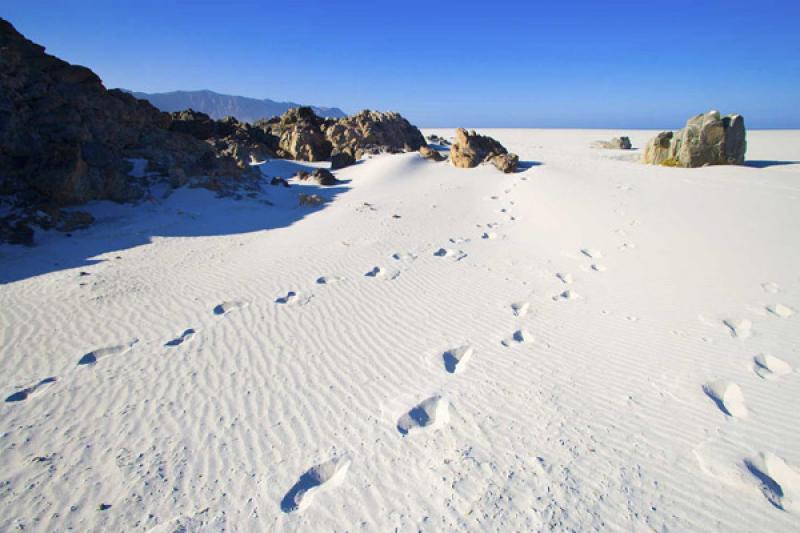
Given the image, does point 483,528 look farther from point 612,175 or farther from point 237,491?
point 612,175

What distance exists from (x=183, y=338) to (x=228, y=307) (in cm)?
73

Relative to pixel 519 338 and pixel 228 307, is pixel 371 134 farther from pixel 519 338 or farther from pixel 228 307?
pixel 519 338

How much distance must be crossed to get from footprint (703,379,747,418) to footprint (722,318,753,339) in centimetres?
95

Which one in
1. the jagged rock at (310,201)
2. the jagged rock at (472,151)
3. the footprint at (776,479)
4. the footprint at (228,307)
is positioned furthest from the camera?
the jagged rock at (472,151)

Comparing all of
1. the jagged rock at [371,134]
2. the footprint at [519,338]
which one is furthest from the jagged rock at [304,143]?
the footprint at [519,338]

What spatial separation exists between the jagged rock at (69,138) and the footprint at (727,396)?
404 inches

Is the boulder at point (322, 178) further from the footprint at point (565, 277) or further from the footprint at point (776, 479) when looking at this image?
the footprint at point (776, 479)

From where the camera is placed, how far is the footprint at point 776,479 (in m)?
1.98

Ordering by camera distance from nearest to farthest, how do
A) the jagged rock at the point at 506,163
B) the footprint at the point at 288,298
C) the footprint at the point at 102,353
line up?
the footprint at the point at 102,353
the footprint at the point at 288,298
the jagged rock at the point at 506,163

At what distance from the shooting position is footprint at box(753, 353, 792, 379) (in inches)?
116

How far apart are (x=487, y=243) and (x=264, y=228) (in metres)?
4.80

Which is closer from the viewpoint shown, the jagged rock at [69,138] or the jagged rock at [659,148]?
the jagged rock at [69,138]

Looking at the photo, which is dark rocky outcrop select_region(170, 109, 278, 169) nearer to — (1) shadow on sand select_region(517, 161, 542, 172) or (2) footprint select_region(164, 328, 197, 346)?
(1) shadow on sand select_region(517, 161, 542, 172)

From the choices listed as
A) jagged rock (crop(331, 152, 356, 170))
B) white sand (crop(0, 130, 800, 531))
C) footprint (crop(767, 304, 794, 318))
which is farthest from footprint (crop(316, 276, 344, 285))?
jagged rock (crop(331, 152, 356, 170))
